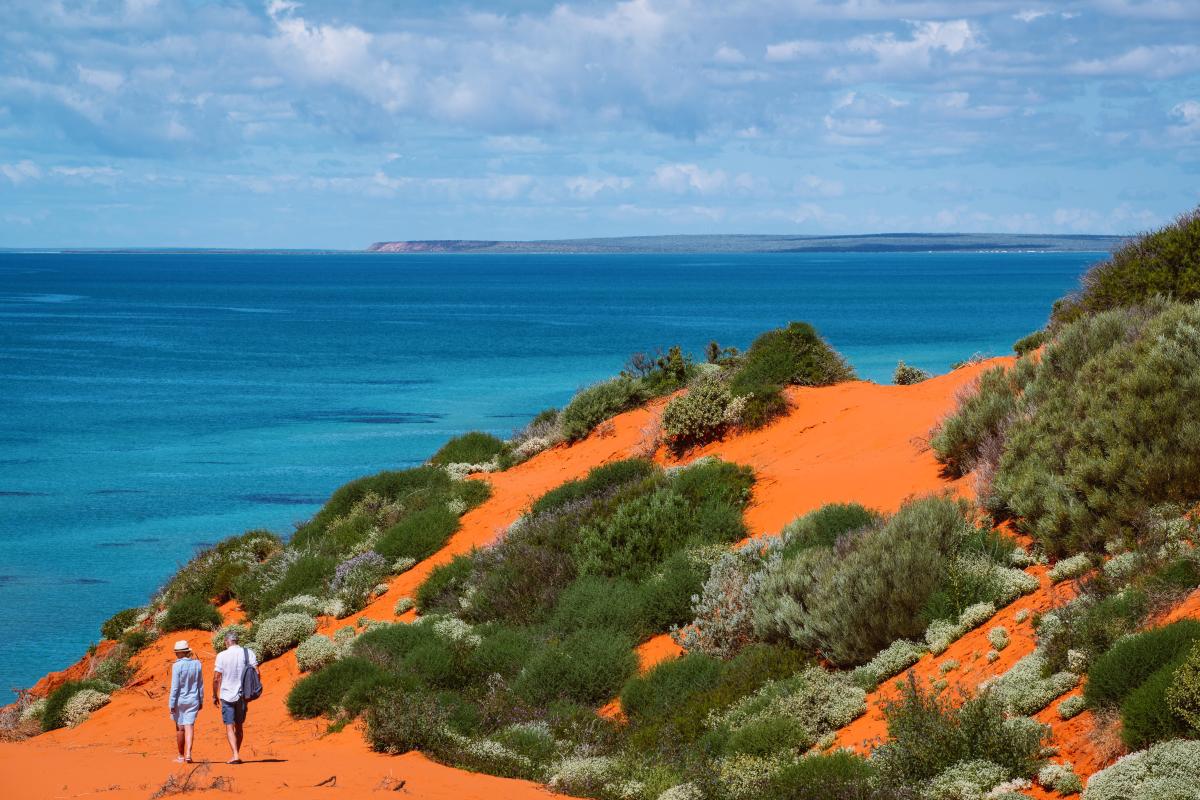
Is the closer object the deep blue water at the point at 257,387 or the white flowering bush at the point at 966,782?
the white flowering bush at the point at 966,782

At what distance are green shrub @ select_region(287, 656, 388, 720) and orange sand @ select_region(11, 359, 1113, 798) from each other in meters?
0.27

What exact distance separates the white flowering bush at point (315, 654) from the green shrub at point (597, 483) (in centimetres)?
438

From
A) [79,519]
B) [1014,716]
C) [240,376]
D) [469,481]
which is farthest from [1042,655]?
[240,376]

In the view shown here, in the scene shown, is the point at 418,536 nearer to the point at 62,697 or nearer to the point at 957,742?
the point at 62,697

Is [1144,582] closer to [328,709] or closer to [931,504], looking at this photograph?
[931,504]

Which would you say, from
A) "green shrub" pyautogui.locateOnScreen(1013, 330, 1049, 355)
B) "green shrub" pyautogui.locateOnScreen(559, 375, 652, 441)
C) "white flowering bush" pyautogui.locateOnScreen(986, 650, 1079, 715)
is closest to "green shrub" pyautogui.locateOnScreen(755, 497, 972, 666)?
"white flowering bush" pyautogui.locateOnScreen(986, 650, 1079, 715)

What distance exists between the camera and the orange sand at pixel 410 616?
10453 mm

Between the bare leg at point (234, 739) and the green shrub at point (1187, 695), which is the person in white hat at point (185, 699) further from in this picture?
the green shrub at point (1187, 695)

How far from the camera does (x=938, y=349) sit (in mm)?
71938

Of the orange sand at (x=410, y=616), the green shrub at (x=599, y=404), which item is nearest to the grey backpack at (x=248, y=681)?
the orange sand at (x=410, y=616)

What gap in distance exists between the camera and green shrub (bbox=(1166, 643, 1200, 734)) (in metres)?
7.72

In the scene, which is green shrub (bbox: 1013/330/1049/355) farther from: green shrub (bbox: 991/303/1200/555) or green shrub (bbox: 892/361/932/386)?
green shrub (bbox: 991/303/1200/555)

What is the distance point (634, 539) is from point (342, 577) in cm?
605

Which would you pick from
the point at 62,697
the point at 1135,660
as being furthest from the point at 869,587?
the point at 62,697
